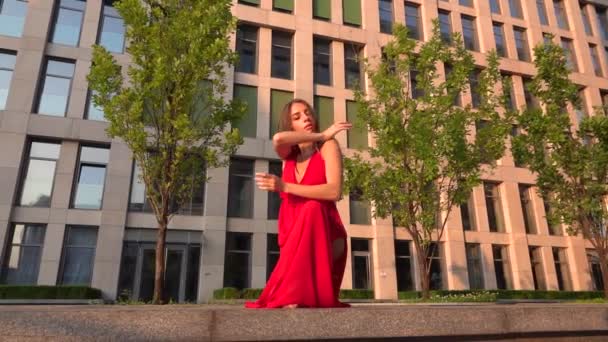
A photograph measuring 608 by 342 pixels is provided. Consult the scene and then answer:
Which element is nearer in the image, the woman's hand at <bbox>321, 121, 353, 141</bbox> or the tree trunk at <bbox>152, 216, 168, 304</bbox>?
the woman's hand at <bbox>321, 121, 353, 141</bbox>

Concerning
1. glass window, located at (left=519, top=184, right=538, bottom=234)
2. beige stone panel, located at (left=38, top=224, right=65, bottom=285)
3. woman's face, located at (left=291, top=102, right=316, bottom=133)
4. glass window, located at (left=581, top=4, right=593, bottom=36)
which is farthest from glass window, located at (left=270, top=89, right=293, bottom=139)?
glass window, located at (left=581, top=4, right=593, bottom=36)

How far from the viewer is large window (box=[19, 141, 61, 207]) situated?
791 inches

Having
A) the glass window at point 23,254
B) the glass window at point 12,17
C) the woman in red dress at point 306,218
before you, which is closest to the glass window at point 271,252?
the glass window at point 23,254

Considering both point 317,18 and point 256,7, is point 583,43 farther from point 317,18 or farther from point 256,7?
point 256,7

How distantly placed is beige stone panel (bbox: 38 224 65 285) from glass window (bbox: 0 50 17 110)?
7.16 m

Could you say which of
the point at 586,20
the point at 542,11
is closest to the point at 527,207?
the point at 542,11

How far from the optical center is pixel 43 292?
57.6 ft

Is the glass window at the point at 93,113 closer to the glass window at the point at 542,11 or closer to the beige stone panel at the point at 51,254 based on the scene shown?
the beige stone panel at the point at 51,254

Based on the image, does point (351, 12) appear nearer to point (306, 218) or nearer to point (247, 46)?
point (247, 46)

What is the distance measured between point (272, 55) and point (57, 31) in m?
12.0

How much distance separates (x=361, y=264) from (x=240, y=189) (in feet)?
26.8

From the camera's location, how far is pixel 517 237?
27094mm

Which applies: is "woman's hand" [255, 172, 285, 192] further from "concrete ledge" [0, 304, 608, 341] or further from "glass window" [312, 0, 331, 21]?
"glass window" [312, 0, 331, 21]

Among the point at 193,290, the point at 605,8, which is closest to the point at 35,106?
the point at 193,290
